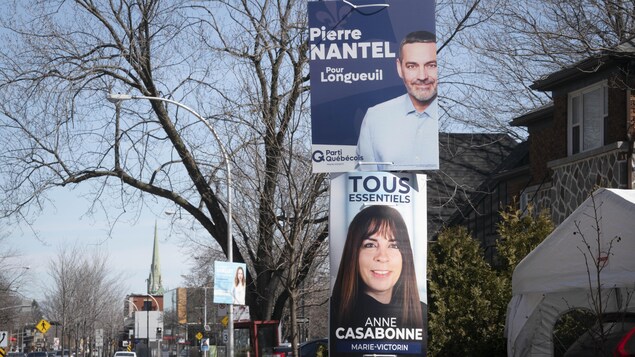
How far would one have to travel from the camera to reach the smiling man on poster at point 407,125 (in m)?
12.9

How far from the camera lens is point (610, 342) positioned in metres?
10.9

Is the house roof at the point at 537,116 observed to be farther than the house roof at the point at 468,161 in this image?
No

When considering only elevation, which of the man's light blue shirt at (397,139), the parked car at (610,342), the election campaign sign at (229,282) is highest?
the man's light blue shirt at (397,139)

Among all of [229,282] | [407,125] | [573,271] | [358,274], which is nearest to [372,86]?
[407,125]

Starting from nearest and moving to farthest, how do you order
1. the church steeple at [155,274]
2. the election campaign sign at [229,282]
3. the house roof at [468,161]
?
the election campaign sign at [229,282], the house roof at [468,161], the church steeple at [155,274]

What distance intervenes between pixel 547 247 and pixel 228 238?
1249 cm

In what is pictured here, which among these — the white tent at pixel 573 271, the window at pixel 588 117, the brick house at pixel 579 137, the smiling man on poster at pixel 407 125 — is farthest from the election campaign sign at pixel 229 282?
the smiling man on poster at pixel 407 125

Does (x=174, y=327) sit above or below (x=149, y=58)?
below

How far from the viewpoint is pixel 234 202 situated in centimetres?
2595

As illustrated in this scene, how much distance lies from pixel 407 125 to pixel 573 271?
3621 millimetres

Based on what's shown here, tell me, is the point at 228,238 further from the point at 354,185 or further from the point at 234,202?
the point at 354,185

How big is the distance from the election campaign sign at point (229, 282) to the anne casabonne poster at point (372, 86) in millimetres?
11269

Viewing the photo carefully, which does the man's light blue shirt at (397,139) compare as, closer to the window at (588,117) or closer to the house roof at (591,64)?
the house roof at (591,64)

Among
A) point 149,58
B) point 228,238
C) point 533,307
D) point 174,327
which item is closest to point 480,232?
point 228,238
